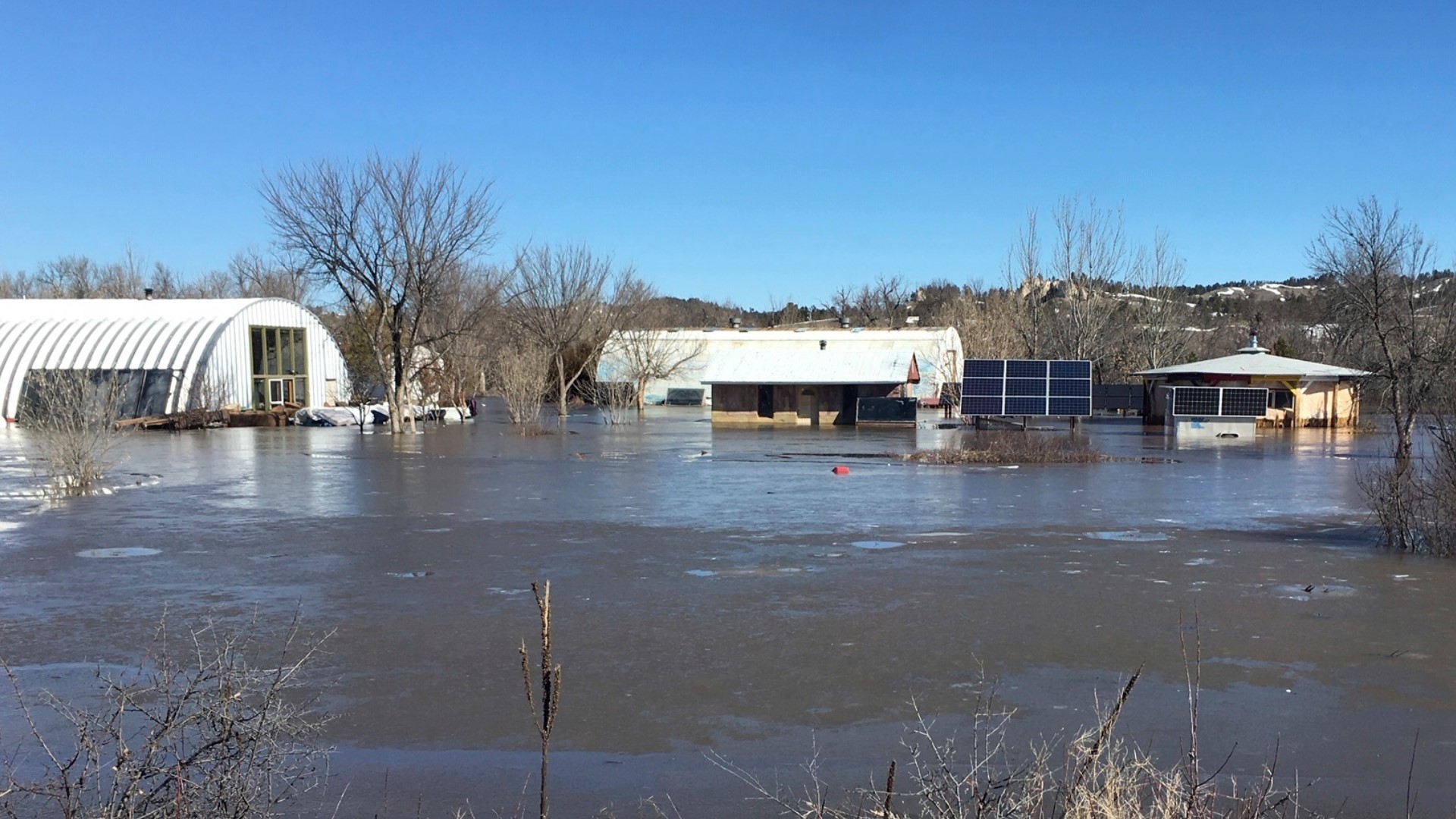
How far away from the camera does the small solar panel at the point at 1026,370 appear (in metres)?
41.0

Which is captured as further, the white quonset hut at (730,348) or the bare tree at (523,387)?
the white quonset hut at (730,348)

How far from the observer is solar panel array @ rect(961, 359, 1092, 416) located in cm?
4019

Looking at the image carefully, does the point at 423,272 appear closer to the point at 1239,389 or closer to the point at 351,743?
the point at 1239,389

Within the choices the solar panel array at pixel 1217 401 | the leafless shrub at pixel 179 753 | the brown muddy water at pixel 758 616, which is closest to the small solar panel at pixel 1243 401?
the solar panel array at pixel 1217 401

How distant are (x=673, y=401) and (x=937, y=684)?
60.8 m

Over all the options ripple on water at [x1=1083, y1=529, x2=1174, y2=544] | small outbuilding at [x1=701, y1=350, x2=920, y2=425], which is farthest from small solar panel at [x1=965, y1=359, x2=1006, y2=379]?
ripple on water at [x1=1083, y1=529, x2=1174, y2=544]

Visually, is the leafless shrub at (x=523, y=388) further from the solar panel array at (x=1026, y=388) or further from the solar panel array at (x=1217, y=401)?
the solar panel array at (x=1217, y=401)

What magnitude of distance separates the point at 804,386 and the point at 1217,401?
53.8ft

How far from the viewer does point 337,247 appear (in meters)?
43.0

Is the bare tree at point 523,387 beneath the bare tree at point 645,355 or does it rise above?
beneath

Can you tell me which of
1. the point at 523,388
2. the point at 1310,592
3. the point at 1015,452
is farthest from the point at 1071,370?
the point at 1310,592

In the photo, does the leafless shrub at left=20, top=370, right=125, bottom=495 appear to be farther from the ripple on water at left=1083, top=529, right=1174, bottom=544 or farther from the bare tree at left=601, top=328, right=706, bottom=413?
the bare tree at left=601, top=328, right=706, bottom=413

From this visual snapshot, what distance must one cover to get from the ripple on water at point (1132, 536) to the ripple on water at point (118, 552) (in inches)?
455

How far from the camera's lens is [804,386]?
48.6 meters
